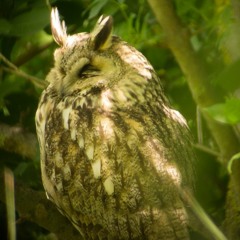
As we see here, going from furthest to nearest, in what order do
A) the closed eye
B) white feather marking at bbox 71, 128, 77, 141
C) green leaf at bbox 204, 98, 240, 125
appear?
the closed eye, white feather marking at bbox 71, 128, 77, 141, green leaf at bbox 204, 98, 240, 125

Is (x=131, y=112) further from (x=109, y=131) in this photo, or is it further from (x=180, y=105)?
(x=180, y=105)

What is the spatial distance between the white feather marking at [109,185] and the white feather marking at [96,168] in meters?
0.03

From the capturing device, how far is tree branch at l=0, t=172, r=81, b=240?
87.8 inches

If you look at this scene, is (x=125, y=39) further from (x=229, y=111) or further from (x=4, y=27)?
(x=229, y=111)

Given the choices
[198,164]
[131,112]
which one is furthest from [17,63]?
[198,164]

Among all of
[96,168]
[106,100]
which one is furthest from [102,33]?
[96,168]

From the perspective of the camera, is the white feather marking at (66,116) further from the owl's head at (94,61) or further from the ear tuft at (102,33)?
the ear tuft at (102,33)

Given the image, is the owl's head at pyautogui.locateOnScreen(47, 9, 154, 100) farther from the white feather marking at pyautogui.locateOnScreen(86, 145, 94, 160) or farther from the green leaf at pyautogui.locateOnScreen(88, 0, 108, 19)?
the white feather marking at pyautogui.locateOnScreen(86, 145, 94, 160)

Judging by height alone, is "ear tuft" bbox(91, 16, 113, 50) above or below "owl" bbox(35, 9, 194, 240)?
above

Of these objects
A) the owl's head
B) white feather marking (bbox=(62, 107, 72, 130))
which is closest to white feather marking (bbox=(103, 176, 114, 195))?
white feather marking (bbox=(62, 107, 72, 130))

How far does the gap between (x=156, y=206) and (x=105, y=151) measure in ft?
0.72

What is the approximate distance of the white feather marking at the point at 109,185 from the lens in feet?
6.87

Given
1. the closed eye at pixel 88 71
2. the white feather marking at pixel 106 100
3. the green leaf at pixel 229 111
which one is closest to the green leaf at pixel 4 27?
the closed eye at pixel 88 71

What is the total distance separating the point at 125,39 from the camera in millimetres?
2541
